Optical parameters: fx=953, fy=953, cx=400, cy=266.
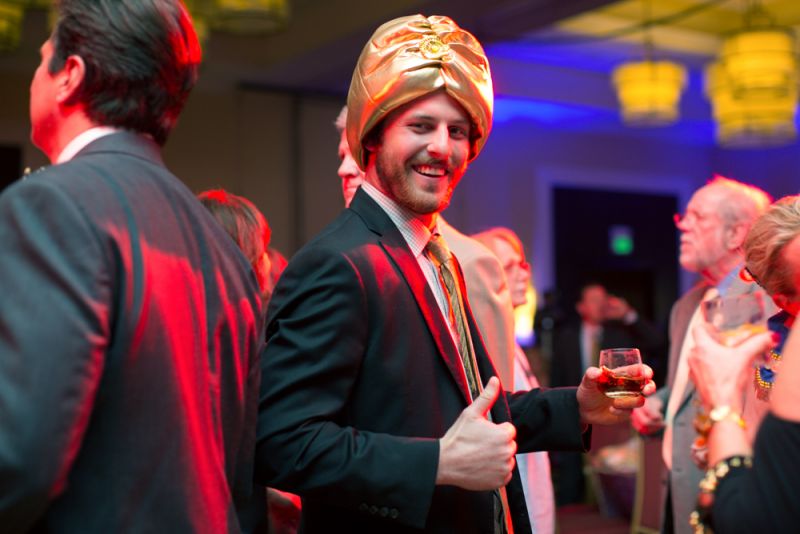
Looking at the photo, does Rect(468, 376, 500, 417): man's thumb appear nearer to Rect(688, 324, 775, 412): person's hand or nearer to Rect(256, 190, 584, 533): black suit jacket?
Rect(256, 190, 584, 533): black suit jacket

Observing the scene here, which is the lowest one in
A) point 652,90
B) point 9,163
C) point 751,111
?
point 9,163

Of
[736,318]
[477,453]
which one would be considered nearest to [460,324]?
[477,453]

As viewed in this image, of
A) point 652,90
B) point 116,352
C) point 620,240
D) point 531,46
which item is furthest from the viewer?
point 620,240

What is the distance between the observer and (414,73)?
6.22 ft

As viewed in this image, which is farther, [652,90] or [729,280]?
[652,90]

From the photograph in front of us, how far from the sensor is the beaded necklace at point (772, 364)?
7.03 ft

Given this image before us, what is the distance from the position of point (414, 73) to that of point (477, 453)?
30.1 inches

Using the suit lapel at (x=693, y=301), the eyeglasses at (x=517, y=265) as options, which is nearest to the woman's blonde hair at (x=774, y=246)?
the suit lapel at (x=693, y=301)

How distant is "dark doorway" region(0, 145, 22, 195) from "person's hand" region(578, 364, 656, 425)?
21.7 ft

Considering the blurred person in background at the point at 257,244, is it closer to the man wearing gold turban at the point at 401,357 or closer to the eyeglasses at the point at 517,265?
the man wearing gold turban at the point at 401,357

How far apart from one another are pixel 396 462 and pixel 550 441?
0.56m

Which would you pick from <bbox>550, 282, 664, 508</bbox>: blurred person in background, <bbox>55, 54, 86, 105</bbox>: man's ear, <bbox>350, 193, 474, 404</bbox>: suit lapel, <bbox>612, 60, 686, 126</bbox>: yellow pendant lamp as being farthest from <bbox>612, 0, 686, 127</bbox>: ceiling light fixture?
<bbox>55, 54, 86, 105</bbox>: man's ear

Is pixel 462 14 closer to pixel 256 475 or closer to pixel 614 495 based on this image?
pixel 614 495

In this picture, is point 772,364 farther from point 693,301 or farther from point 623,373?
point 693,301
